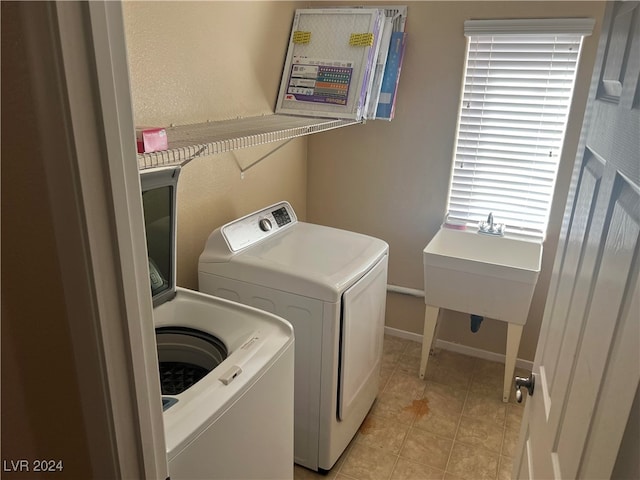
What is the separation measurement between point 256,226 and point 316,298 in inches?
21.3

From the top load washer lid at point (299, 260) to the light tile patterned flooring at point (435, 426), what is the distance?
905 mm

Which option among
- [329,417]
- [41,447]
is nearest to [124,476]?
[41,447]

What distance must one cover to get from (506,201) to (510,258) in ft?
1.07

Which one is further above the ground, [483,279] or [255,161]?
[255,161]

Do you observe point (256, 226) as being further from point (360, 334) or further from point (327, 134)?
point (327, 134)

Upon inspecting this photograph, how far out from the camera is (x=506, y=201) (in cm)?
269

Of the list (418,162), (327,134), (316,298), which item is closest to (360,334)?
(316,298)

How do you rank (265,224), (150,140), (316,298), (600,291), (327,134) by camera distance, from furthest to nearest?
1. (327,134)
2. (265,224)
3. (316,298)
4. (150,140)
5. (600,291)

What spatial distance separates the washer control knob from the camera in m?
2.22

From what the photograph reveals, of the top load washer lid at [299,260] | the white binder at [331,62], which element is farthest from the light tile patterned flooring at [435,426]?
the white binder at [331,62]

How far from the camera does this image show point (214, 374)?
1.32m

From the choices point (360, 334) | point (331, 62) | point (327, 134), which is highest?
point (331, 62)

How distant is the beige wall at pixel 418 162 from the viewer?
246 centimetres

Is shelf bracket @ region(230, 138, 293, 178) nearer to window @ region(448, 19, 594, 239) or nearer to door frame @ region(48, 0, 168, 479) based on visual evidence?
window @ region(448, 19, 594, 239)
